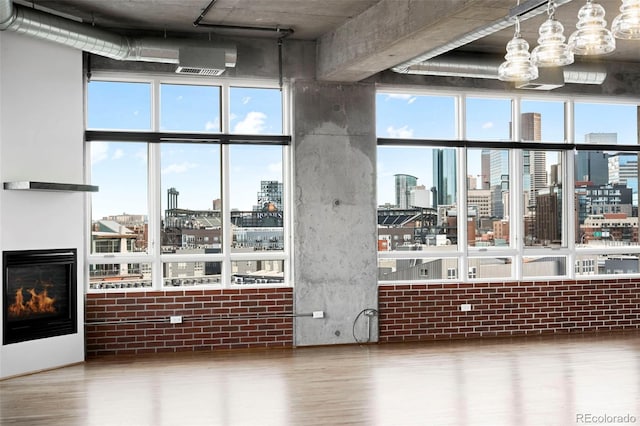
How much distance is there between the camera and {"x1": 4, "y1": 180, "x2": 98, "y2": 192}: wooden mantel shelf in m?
6.87

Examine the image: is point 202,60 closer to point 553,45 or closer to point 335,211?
point 335,211

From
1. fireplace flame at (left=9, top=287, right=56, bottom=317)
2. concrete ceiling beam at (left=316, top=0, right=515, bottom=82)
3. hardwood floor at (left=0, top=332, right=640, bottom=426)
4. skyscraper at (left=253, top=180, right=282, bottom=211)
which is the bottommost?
hardwood floor at (left=0, top=332, right=640, bottom=426)

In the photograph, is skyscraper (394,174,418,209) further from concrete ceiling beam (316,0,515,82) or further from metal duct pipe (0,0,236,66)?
metal duct pipe (0,0,236,66)

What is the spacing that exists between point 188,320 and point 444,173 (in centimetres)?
363

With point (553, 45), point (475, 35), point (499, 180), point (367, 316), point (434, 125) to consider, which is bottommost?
point (367, 316)

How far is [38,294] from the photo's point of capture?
7348 mm

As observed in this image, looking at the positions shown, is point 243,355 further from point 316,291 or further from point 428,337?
point 428,337

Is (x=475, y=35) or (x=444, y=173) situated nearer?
(x=475, y=35)

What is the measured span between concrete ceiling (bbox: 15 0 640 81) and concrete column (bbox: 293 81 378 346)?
0.42 metres

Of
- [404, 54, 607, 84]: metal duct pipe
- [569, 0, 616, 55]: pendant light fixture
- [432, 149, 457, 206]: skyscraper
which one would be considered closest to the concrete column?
[404, 54, 607, 84]: metal duct pipe

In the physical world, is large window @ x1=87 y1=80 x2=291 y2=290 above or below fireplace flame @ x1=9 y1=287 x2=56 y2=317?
above

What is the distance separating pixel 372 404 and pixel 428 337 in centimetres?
330

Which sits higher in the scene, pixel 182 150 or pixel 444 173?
pixel 182 150

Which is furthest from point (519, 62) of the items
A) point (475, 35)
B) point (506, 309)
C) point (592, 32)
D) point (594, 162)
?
point (594, 162)
